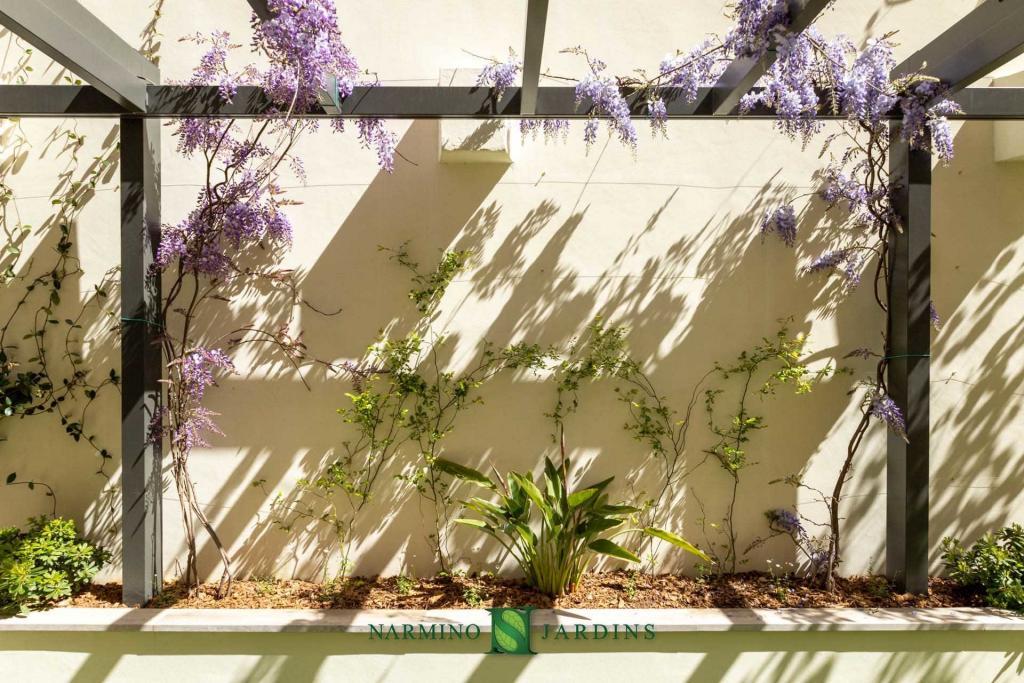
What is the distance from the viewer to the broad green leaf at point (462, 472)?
3.19 m

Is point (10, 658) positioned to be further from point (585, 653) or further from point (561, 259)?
point (561, 259)

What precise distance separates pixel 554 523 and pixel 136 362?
2.18m

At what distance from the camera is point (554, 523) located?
3088mm

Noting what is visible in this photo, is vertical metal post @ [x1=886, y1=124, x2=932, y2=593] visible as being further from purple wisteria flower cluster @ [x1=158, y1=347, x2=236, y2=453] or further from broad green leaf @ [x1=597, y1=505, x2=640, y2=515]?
purple wisteria flower cluster @ [x1=158, y1=347, x2=236, y2=453]

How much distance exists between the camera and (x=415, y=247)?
350 centimetres

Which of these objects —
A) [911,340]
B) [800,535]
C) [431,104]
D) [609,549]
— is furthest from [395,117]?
[800,535]

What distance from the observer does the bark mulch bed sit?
312 cm

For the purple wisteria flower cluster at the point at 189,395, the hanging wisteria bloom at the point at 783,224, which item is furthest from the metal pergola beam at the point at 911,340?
the purple wisteria flower cluster at the point at 189,395

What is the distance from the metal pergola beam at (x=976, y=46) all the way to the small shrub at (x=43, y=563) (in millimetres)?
4665

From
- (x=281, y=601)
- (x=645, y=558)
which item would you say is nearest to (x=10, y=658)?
(x=281, y=601)

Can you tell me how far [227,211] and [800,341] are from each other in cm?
308

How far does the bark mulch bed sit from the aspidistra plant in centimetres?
14

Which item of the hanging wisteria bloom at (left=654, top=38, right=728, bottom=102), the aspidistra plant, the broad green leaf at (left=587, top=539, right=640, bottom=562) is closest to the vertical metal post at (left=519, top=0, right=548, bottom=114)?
the hanging wisteria bloom at (left=654, top=38, right=728, bottom=102)

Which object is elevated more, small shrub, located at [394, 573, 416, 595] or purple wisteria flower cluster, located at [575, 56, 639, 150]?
purple wisteria flower cluster, located at [575, 56, 639, 150]
